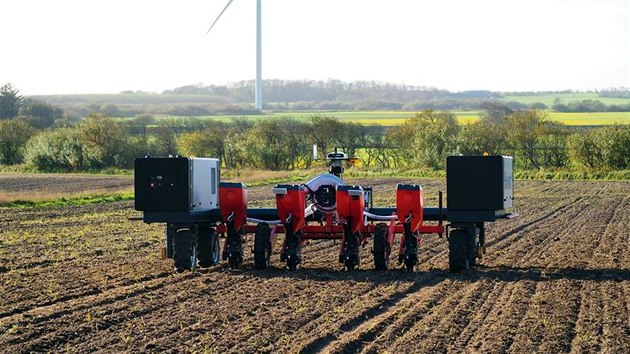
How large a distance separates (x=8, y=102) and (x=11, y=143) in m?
39.3

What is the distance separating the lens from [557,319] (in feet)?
45.9

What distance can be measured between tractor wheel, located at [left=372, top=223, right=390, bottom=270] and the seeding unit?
2cm

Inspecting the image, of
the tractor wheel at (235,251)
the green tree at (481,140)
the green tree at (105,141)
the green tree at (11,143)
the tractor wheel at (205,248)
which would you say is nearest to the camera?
the tractor wheel at (235,251)

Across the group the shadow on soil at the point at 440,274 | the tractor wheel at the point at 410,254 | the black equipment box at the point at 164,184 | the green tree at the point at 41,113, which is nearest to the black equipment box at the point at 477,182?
the tractor wheel at the point at 410,254

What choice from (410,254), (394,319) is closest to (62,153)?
(410,254)

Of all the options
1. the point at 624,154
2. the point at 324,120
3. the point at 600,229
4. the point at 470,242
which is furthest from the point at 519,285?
the point at 324,120

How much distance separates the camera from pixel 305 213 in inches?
797

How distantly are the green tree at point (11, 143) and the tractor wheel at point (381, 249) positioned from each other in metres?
72.4

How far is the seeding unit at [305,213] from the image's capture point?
757 inches

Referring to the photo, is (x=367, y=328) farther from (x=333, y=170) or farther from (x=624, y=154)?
(x=624, y=154)

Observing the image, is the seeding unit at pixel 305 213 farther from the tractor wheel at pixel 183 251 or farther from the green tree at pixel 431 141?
the green tree at pixel 431 141

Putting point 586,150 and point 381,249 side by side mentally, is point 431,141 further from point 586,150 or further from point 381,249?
point 381,249

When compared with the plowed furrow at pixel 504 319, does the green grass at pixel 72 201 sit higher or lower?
lower

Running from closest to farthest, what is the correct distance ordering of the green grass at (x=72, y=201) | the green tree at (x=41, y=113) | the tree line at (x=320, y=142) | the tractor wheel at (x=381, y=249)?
1. the tractor wheel at (x=381, y=249)
2. the green grass at (x=72, y=201)
3. the tree line at (x=320, y=142)
4. the green tree at (x=41, y=113)
